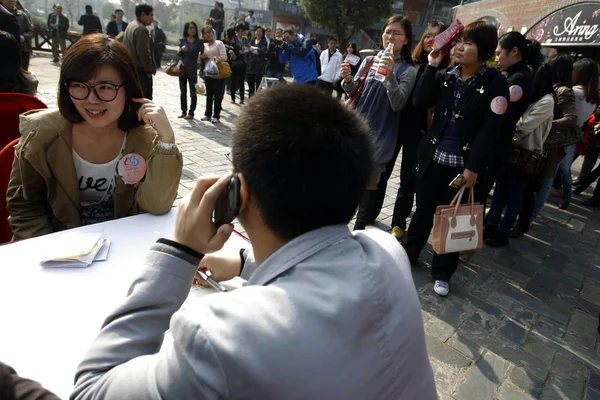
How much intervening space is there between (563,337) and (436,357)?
111cm

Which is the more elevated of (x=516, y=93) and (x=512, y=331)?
(x=516, y=93)

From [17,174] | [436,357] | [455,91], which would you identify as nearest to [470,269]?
[436,357]

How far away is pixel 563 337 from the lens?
8.87ft

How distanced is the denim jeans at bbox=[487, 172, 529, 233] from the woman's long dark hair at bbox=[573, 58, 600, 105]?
174 centimetres

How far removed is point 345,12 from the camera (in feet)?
75.5

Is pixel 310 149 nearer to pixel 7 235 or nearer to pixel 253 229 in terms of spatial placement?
pixel 253 229

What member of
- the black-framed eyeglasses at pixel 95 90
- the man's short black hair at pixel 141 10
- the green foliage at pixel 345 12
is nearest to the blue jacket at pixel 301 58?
the man's short black hair at pixel 141 10

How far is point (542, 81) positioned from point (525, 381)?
278cm

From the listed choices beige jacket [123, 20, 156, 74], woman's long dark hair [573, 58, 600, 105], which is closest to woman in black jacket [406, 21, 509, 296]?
woman's long dark hair [573, 58, 600, 105]

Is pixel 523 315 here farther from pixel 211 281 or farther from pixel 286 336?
pixel 286 336

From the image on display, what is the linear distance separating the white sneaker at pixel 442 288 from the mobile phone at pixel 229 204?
8.00ft

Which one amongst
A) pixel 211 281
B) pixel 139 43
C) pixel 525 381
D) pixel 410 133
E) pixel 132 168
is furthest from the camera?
pixel 139 43

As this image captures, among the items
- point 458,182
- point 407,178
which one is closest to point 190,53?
point 407,178

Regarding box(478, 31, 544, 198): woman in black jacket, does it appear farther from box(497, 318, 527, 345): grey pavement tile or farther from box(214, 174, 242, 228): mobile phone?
box(214, 174, 242, 228): mobile phone
